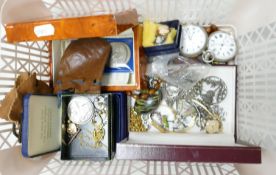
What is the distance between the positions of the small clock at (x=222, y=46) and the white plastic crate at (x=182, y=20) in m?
0.03

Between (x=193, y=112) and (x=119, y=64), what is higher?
(x=119, y=64)

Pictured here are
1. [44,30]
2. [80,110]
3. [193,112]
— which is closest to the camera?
[44,30]

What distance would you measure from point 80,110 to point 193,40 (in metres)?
0.49

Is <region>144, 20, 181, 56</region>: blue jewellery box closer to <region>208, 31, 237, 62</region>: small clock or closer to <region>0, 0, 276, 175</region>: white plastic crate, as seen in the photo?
<region>0, 0, 276, 175</region>: white plastic crate

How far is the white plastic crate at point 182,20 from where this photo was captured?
0.89 m

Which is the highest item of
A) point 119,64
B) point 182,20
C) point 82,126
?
point 182,20

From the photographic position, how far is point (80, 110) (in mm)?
1055

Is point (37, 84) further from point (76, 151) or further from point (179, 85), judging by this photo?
point (179, 85)

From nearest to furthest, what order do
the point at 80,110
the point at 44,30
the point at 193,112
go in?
1. the point at 44,30
2. the point at 80,110
3. the point at 193,112

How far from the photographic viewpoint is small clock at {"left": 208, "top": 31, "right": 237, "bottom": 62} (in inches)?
44.5

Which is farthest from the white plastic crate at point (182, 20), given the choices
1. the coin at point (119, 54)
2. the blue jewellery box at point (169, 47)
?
the coin at point (119, 54)

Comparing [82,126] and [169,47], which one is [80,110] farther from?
[169,47]

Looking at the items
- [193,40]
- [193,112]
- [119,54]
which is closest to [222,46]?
[193,40]

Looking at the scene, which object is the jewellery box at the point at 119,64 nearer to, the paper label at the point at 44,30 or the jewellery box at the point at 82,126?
the jewellery box at the point at 82,126
